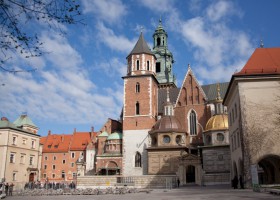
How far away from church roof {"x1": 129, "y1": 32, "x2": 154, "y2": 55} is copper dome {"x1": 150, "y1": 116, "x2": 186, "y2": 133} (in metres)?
10.4

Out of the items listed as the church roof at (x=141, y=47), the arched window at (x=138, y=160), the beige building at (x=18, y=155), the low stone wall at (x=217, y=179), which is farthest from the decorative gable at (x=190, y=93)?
the beige building at (x=18, y=155)

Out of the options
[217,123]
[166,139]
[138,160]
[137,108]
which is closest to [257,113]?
[217,123]

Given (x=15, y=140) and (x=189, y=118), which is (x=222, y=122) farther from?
(x=15, y=140)

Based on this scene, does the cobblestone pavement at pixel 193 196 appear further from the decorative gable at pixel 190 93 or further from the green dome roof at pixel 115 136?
the decorative gable at pixel 190 93

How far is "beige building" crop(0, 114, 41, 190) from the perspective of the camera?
40562mm

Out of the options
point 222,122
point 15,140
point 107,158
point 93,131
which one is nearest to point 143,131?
point 107,158

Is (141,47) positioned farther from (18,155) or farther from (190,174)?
(18,155)

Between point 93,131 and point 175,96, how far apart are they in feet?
65.3

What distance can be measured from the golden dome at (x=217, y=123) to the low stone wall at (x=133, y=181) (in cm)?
1036

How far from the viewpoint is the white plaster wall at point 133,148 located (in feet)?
136

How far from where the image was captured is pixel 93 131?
62.4 m

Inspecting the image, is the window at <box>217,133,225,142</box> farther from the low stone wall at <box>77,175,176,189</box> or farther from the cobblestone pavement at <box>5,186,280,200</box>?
the cobblestone pavement at <box>5,186,280,200</box>

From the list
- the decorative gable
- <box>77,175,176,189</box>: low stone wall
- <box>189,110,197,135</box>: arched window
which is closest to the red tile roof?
<box>77,175,176,189</box>: low stone wall

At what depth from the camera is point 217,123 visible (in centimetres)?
3984
